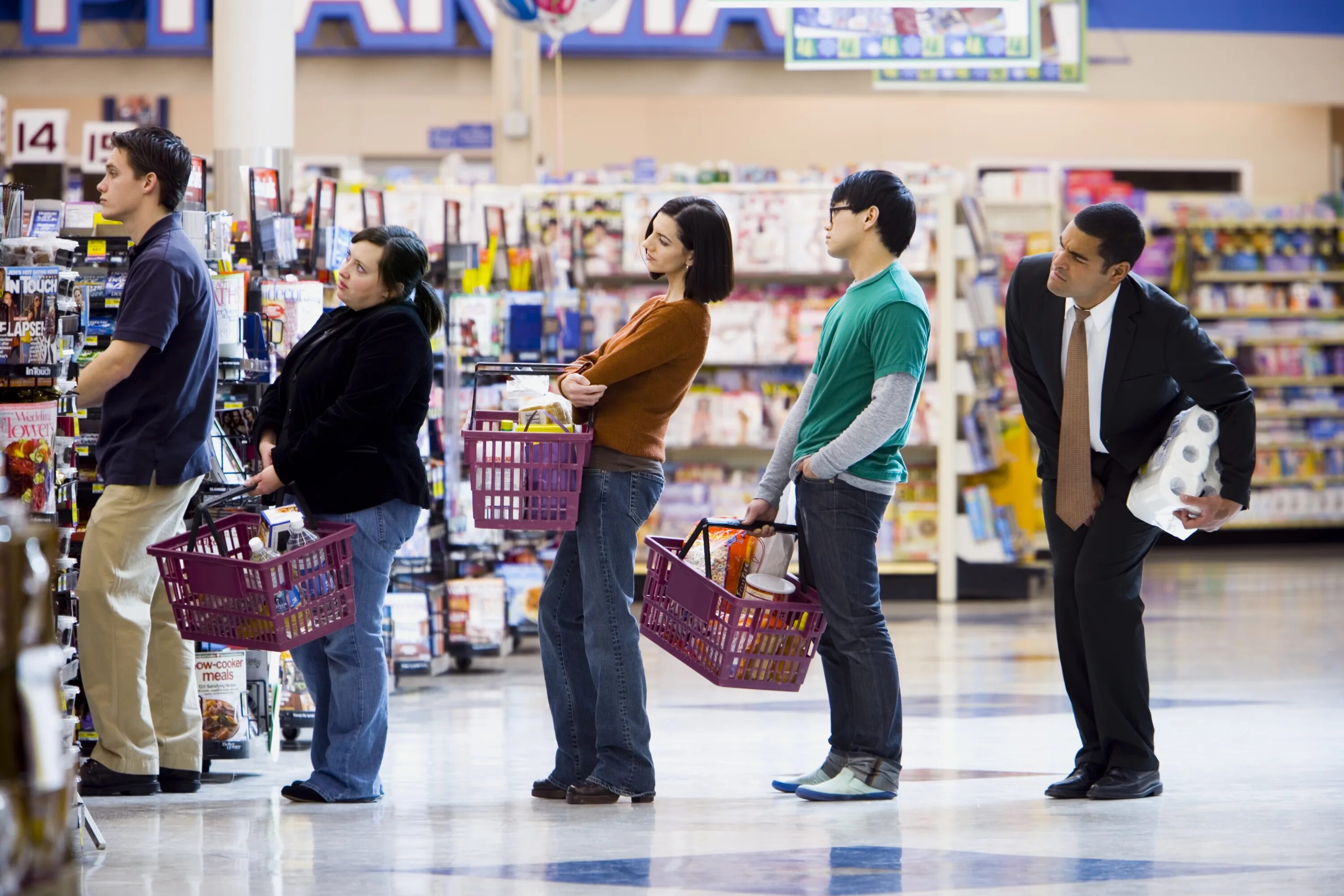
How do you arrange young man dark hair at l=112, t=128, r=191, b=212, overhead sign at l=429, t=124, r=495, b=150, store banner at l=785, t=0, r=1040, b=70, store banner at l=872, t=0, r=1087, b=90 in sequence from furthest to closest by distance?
overhead sign at l=429, t=124, r=495, b=150 → store banner at l=872, t=0, r=1087, b=90 → store banner at l=785, t=0, r=1040, b=70 → young man dark hair at l=112, t=128, r=191, b=212

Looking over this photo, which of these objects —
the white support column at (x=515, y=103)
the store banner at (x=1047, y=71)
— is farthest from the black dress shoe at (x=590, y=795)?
the white support column at (x=515, y=103)

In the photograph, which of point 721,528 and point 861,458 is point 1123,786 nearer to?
point 861,458

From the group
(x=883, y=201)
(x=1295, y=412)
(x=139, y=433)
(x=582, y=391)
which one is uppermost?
(x=883, y=201)

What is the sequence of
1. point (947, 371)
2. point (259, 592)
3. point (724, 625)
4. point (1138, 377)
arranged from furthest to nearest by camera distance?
1. point (947, 371)
2. point (1138, 377)
3. point (724, 625)
4. point (259, 592)

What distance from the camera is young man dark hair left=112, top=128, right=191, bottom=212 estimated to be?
157 inches

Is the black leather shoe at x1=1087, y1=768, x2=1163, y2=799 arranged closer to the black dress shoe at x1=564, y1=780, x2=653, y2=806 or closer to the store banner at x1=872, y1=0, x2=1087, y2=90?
the black dress shoe at x1=564, y1=780, x2=653, y2=806

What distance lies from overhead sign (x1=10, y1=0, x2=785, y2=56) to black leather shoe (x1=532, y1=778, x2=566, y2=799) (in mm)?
9742

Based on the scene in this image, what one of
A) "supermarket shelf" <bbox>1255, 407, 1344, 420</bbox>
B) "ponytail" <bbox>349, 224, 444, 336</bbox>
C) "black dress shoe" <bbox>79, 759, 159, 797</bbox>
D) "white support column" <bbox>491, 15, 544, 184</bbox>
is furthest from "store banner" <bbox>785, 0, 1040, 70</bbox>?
"black dress shoe" <bbox>79, 759, 159, 797</bbox>

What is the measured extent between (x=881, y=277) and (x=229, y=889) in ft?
6.56

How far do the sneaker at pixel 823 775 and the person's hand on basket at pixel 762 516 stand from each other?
0.62m

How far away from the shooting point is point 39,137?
9727 millimetres

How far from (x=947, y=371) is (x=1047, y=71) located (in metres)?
3.04

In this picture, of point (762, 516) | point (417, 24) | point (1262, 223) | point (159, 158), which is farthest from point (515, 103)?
point (762, 516)

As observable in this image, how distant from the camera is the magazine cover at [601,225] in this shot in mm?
8797
